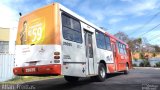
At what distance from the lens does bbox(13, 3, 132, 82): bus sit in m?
9.80

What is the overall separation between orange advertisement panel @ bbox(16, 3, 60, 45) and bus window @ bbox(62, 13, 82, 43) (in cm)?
47

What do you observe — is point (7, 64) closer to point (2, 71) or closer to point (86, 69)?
point (2, 71)

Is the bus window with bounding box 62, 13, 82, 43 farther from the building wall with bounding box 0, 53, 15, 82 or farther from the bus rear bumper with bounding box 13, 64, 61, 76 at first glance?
the building wall with bounding box 0, 53, 15, 82

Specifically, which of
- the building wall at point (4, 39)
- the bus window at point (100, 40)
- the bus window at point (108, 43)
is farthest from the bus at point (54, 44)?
the building wall at point (4, 39)

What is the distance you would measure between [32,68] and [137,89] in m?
4.44

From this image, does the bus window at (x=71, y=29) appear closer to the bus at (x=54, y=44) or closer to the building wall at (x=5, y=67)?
the bus at (x=54, y=44)

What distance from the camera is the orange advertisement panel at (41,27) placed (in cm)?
994

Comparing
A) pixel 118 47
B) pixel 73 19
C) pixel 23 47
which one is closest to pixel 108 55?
pixel 118 47

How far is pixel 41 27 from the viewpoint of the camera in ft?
34.2

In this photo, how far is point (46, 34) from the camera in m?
10.1

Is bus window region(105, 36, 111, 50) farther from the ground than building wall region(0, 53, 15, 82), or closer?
farther from the ground

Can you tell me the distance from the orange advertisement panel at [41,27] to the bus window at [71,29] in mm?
472

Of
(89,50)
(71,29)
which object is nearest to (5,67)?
(89,50)

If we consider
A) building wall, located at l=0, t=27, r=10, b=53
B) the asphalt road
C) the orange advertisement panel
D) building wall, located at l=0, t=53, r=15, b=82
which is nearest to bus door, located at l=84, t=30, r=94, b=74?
the asphalt road
